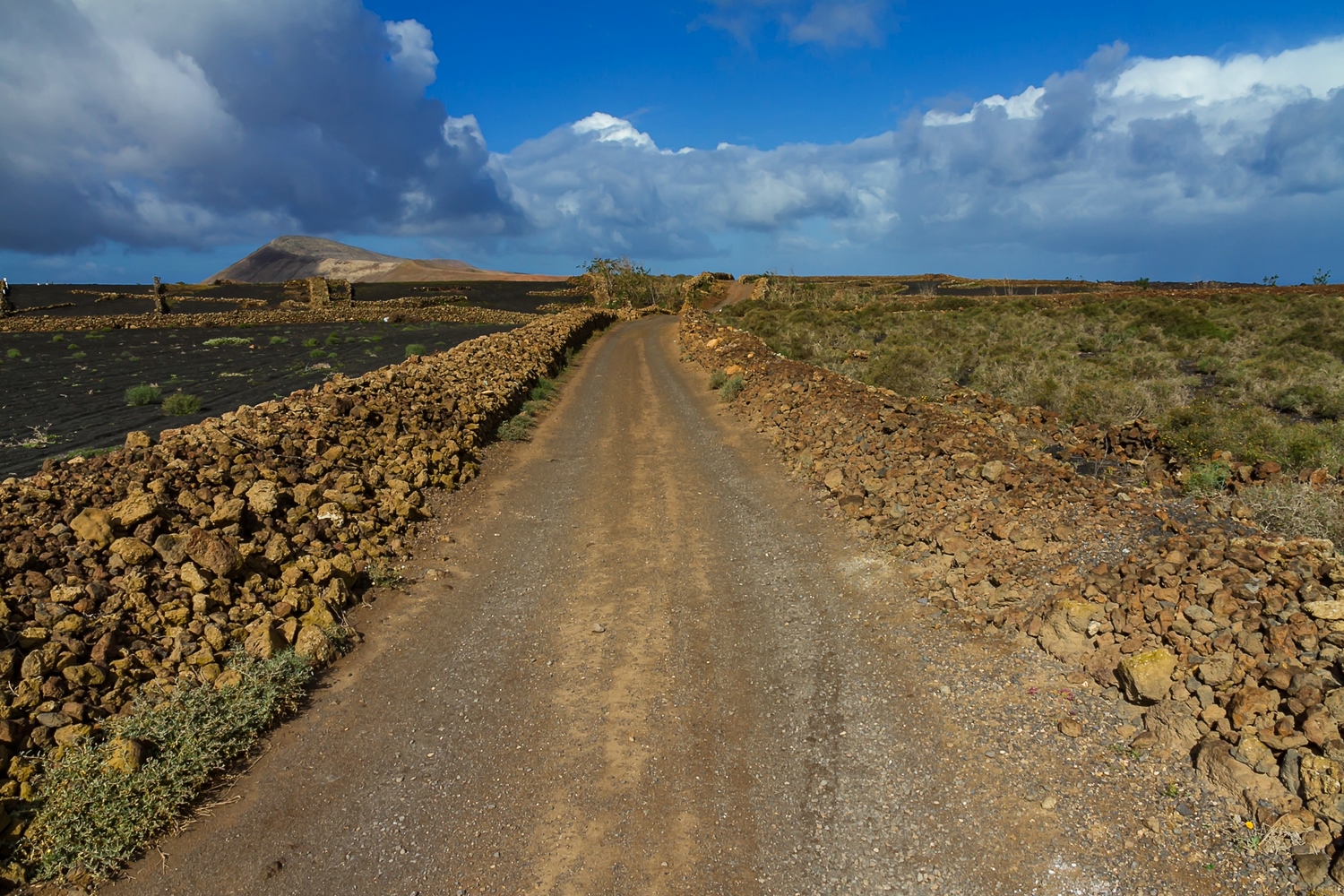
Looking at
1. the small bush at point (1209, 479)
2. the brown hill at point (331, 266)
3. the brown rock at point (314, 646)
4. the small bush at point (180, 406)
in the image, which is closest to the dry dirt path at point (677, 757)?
the brown rock at point (314, 646)

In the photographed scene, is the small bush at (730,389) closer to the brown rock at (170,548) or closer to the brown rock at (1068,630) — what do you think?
the brown rock at (1068,630)

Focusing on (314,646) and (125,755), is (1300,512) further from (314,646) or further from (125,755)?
(125,755)

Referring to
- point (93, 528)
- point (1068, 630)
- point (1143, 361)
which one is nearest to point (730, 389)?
point (1143, 361)

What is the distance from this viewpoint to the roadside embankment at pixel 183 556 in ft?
16.0

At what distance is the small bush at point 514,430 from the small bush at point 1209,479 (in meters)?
11.2

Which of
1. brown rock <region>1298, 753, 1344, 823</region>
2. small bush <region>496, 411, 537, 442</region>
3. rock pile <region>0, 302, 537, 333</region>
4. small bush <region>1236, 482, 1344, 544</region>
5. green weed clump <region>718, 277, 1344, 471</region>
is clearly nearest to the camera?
brown rock <region>1298, 753, 1344, 823</region>

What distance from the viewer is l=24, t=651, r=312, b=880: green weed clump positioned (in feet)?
13.3

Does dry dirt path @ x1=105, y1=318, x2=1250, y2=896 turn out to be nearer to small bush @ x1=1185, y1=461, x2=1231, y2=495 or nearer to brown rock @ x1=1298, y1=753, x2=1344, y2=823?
brown rock @ x1=1298, y1=753, x2=1344, y2=823

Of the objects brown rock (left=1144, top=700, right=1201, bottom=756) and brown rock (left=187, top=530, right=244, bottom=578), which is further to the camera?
brown rock (left=187, top=530, right=244, bottom=578)

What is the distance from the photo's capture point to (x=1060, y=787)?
4.38 metres

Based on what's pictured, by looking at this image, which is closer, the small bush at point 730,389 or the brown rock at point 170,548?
→ the brown rock at point 170,548

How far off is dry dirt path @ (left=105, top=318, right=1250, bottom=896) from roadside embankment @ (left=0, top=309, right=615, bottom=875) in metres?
0.91

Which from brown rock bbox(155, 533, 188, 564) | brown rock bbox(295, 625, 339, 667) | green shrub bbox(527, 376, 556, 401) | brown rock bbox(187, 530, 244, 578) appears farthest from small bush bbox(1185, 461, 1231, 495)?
green shrub bbox(527, 376, 556, 401)

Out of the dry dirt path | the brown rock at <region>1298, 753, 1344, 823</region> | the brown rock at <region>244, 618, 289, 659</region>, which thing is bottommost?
the dry dirt path
